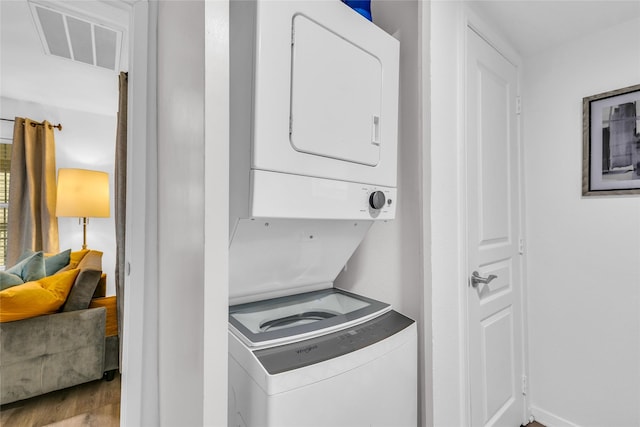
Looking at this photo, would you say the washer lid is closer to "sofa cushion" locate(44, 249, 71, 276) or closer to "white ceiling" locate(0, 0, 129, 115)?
"white ceiling" locate(0, 0, 129, 115)

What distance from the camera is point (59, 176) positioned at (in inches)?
142

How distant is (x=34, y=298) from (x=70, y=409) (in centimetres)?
80

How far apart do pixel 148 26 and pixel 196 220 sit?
0.94 metres

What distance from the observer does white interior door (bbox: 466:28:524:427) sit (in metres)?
1.46

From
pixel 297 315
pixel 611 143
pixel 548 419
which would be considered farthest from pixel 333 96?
pixel 548 419

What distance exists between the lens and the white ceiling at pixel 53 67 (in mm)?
1950

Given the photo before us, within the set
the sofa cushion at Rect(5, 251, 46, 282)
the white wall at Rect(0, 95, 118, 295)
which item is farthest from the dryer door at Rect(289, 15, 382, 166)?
the white wall at Rect(0, 95, 118, 295)

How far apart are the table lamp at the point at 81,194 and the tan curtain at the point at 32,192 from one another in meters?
0.38

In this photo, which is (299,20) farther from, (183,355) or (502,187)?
(502,187)

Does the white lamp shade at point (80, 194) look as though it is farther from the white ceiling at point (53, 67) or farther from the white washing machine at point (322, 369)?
the white washing machine at point (322, 369)

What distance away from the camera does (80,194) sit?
142 inches

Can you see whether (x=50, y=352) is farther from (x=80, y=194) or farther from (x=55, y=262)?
(x=80, y=194)

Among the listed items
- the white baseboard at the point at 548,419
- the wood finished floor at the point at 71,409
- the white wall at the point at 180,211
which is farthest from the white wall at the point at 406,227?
the wood finished floor at the point at 71,409

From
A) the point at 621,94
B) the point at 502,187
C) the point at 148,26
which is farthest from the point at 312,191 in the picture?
the point at 621,94
